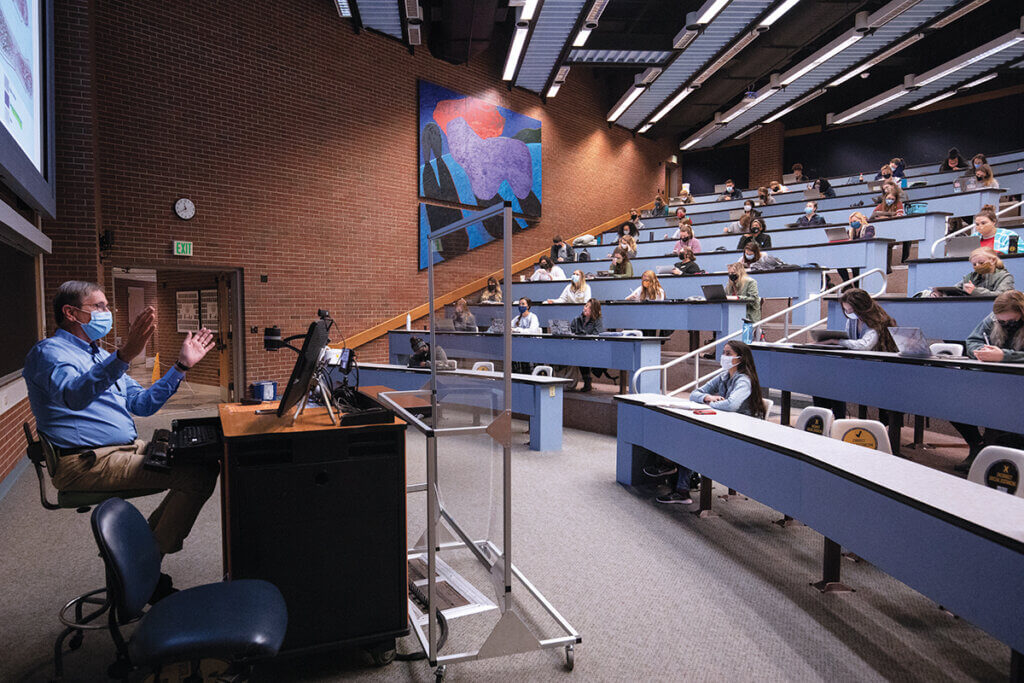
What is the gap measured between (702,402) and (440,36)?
27.4 ft

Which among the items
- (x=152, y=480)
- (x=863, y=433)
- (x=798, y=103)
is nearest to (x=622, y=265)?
(x=863, y=433)

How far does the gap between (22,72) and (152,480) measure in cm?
335

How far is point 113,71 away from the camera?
23.1 ft

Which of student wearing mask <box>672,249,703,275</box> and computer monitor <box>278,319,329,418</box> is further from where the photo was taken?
student wearing mask <box>672,249,703,275</box>

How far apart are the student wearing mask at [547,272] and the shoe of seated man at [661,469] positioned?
20.1 feet

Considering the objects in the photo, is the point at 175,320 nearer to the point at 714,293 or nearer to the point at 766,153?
the point at 714,293

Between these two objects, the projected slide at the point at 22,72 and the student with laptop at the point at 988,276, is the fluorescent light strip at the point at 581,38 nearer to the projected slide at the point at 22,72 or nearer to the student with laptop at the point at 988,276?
the student with laptop at the point at 988,276

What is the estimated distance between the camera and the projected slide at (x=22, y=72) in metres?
3.38

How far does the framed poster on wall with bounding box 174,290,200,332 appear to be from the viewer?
946cm

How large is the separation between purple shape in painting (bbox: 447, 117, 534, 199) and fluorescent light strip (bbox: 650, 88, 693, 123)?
3.71m

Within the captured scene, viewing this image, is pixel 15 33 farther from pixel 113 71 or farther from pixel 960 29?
pixel 960 29

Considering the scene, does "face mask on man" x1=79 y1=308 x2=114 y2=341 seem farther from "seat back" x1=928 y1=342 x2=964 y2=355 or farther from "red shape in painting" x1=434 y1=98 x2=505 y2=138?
"red shape in painting" x1=434 y1=98 x2=505 y2=138

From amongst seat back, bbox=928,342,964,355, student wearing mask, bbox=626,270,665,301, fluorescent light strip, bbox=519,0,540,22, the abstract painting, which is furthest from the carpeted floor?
fluorescent light strip, bbox=519,0,540,22

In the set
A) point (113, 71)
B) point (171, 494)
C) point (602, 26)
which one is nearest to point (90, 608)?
point (171, 494)
